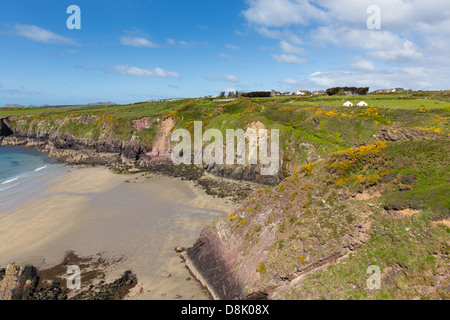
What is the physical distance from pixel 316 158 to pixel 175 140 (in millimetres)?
32957

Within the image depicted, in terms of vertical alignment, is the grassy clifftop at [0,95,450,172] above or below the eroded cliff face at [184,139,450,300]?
above

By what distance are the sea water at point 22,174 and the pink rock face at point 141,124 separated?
1945 cm

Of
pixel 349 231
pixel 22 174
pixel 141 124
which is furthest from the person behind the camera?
pixel 141 124

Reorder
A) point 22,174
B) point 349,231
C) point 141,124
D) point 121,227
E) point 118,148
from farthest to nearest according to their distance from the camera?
point 141,124, point 118,148, point 22,174, point 121,227, point 349,231

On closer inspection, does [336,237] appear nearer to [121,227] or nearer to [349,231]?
[349,231]

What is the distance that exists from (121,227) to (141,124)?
40.8 m

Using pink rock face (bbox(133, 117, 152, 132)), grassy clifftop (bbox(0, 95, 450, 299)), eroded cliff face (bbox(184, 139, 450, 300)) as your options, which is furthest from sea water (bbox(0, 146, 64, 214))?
eroded cliff face (bbox(184, 139, 450, 300))

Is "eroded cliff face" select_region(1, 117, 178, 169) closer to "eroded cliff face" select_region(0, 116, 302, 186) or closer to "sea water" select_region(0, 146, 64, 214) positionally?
"eroded cliff face" select_region(0, 116, 302, 186)

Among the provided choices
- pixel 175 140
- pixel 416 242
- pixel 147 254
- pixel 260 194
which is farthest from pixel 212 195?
pixel 416 242

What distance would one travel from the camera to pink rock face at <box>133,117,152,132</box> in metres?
61.9

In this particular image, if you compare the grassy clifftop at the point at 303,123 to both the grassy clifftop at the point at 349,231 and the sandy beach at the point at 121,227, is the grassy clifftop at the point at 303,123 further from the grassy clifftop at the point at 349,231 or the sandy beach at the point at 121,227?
the sandy beach at the point at 121,227

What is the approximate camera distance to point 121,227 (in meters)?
27.6

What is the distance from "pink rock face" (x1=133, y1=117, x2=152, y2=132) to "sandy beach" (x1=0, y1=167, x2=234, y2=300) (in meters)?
22.9

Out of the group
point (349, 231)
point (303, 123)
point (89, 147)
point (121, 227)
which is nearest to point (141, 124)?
point (89, 147)
